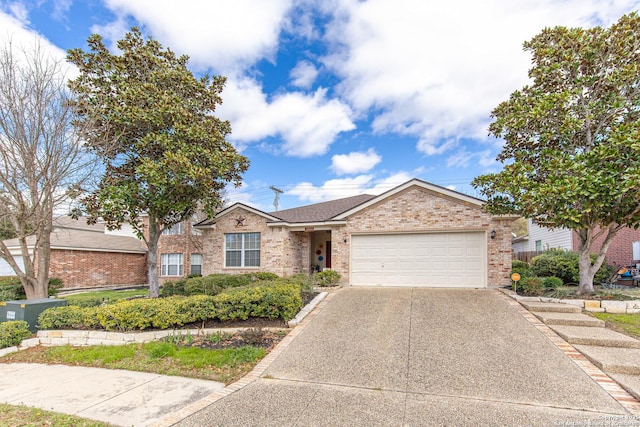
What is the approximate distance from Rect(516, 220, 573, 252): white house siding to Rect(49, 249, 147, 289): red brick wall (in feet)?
77.6

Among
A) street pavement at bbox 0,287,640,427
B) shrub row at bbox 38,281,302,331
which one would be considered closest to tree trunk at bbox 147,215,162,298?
shrub row at bbox 38,281,302,331

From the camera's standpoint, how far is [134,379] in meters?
5.45

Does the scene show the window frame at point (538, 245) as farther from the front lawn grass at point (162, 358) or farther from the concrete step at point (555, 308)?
the front lawn grass at point (162, 358)

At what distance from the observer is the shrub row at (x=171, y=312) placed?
760 cm

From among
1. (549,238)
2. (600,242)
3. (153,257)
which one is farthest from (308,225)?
(549,238)

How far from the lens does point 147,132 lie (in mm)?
11414

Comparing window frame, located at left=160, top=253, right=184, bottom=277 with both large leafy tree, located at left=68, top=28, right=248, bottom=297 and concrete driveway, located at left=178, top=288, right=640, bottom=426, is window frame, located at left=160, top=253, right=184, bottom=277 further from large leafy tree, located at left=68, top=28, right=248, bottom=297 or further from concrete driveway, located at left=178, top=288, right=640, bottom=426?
concrete driveway, located at left=178, top=288, right=640, bottom=426

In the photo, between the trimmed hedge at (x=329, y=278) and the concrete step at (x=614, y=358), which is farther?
the trimmed hedge at (x=329, y=278)

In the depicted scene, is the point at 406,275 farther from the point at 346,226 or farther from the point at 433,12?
the point at 433,12

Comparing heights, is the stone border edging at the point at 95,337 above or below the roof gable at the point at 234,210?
below

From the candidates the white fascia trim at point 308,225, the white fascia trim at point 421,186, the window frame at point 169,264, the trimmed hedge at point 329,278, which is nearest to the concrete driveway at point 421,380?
the trimmed hedge at point 329,278

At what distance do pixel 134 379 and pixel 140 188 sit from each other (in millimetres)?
7685

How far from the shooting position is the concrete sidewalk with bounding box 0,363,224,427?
4.28 meters

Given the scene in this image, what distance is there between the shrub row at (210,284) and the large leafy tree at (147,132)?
3.71ft
